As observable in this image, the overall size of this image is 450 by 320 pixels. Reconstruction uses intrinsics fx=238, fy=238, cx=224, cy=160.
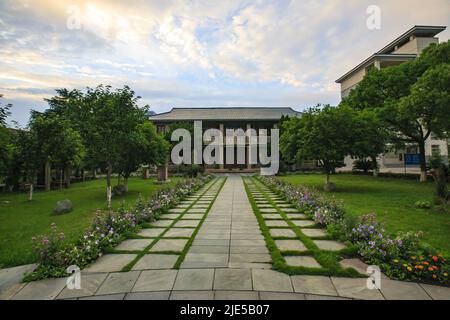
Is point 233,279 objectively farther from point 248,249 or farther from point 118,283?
point 118,283

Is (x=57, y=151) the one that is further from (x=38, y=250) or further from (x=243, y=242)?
(x=243, y=242)

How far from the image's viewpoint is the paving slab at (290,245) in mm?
4664

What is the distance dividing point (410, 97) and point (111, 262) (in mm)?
16976

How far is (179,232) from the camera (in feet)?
19.4

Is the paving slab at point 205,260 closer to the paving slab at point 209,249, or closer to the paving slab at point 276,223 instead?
the paving slab at point 209,249

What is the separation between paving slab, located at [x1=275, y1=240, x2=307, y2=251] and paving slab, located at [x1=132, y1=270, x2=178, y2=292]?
7.25ft

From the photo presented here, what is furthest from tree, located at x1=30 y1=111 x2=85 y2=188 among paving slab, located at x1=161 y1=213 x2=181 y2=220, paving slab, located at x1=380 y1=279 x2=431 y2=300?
paving slab, located at x1=380 y1=279 x2=431 y2=300

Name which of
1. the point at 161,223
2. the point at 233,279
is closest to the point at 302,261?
the point at 233,279

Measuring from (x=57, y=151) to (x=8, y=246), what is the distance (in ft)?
35.2

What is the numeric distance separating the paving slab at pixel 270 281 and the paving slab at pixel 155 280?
1.20 meters

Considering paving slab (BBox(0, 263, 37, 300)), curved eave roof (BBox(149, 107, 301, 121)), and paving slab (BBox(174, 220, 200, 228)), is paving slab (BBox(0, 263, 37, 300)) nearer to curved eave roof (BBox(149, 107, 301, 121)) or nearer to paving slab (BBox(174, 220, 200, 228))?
paving slab (BBox(174, 220, 200, 228))

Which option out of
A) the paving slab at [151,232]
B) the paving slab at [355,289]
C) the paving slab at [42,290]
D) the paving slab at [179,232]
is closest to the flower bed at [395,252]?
the paving slab at [355,289]
